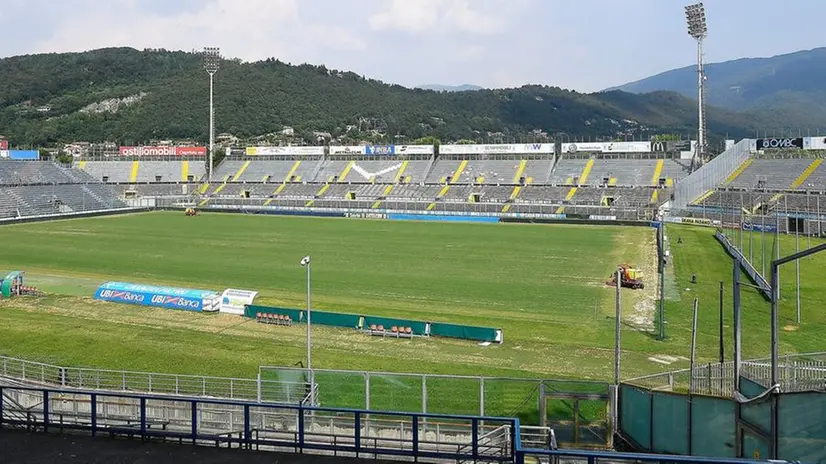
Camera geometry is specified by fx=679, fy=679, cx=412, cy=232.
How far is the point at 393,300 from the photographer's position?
34.5 metres

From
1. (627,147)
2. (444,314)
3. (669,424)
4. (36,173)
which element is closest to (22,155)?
(36,173)

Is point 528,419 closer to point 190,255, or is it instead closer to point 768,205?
point 190,255

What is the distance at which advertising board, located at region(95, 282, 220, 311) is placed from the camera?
32.4 meters

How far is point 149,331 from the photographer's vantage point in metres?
28.8

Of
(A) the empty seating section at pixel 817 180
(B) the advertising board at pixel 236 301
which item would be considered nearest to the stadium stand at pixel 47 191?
(B) the advertising board at pixel 236 301

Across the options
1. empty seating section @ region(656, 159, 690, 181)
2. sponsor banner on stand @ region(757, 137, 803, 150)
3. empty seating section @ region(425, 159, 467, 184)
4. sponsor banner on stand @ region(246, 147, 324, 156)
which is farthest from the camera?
sponsor banner on stand @ region(246, 147, 324, 156)

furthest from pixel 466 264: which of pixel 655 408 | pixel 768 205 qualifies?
pixel 768 205

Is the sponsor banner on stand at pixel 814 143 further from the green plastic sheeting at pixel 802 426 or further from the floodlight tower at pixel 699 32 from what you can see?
the green plastic sheeting at pixel 802 426

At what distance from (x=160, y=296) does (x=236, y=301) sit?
172 inches

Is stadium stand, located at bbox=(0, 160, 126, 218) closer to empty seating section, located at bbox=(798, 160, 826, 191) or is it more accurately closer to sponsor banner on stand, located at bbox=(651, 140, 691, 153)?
sponsor banner on stand, located at bbox=(651, 140, 691, 153)

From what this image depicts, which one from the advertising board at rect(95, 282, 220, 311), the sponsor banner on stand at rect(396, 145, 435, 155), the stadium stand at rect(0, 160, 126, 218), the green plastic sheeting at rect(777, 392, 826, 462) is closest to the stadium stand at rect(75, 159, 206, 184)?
the stadium stand at rect(0, 160, 126, 218)

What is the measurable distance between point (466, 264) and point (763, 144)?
62175mm

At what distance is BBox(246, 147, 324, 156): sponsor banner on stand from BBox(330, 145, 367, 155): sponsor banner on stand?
102 inches

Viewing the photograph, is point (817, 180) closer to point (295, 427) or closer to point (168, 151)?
point (295, 427)
